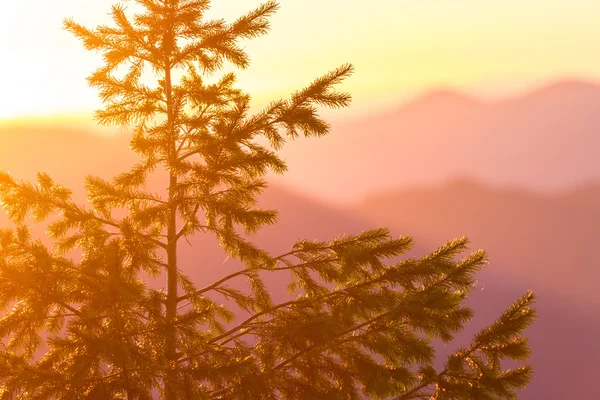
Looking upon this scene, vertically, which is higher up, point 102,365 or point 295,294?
point 295,294

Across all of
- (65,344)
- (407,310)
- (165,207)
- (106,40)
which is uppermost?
(106,40)

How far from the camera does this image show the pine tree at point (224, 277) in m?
6.92

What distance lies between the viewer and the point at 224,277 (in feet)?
26.9

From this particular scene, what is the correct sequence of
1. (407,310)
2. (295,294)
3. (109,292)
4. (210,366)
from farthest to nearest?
(295,294), (407,310), (210,366), (109,292)

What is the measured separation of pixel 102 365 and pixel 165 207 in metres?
2.41

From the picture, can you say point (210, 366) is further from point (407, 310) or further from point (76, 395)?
point (407, 310)

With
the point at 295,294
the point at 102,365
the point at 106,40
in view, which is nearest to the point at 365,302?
the point at 295,294

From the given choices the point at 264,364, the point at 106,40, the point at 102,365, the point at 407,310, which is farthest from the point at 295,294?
the point at 106,40

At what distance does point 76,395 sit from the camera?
618 cm

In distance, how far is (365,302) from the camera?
8062mm

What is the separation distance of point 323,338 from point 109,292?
287 centimetres

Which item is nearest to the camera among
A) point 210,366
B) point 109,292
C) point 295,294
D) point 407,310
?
point 109,292

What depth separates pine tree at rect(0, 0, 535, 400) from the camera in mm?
6922

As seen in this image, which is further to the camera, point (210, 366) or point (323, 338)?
point (323, 338)
